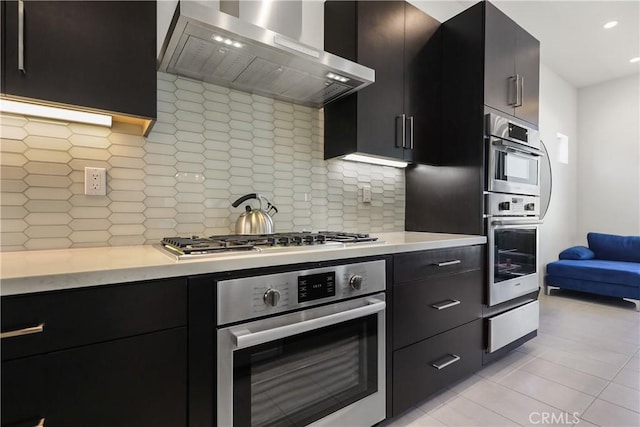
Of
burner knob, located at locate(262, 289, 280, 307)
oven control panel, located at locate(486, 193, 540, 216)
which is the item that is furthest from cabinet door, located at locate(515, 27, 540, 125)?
burner knob, located at locate(262, 289, 280, 307)

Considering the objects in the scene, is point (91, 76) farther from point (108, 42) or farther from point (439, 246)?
Answer: point (439, 246)

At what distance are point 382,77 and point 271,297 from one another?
1.48 meters

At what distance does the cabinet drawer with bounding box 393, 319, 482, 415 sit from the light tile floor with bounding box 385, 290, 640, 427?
10cm

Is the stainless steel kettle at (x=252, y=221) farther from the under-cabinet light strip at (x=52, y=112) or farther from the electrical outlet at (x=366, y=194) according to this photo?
the electrical outlet at (x=366, y=194)

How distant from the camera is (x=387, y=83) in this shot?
6.54 ft

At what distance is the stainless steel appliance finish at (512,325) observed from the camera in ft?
6.69

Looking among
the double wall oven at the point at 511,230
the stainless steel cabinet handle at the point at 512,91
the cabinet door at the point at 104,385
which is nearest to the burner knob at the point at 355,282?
the cabinet door at the point at 104,385

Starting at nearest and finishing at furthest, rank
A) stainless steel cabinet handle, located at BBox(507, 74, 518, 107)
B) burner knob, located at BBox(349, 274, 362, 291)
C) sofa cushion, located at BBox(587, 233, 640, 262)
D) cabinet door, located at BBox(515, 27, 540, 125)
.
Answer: burner knob, located at BBox(349, 274, 362, 291), stainless steel cabinet handle, located at BBox(507, 74, 518, 107), cabinet door, located at BBox(515, 27, 540, 125), sofa cushion, located at BBox(587, 233, 640, 262)

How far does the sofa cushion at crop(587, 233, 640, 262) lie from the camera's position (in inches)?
162

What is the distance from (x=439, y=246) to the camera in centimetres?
173

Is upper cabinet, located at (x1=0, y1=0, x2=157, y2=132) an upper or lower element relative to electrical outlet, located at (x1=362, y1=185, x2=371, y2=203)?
upper

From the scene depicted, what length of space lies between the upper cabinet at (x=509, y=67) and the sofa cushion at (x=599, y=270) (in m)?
2.36

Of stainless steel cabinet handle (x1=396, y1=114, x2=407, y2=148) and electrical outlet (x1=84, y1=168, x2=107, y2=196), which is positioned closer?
electrical outlet (x1=84, y1=168, x2=107, y2=196)

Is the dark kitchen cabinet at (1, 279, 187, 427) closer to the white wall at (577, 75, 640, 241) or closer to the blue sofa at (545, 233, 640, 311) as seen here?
the blue sofa at (545, 233, 640, 311)
